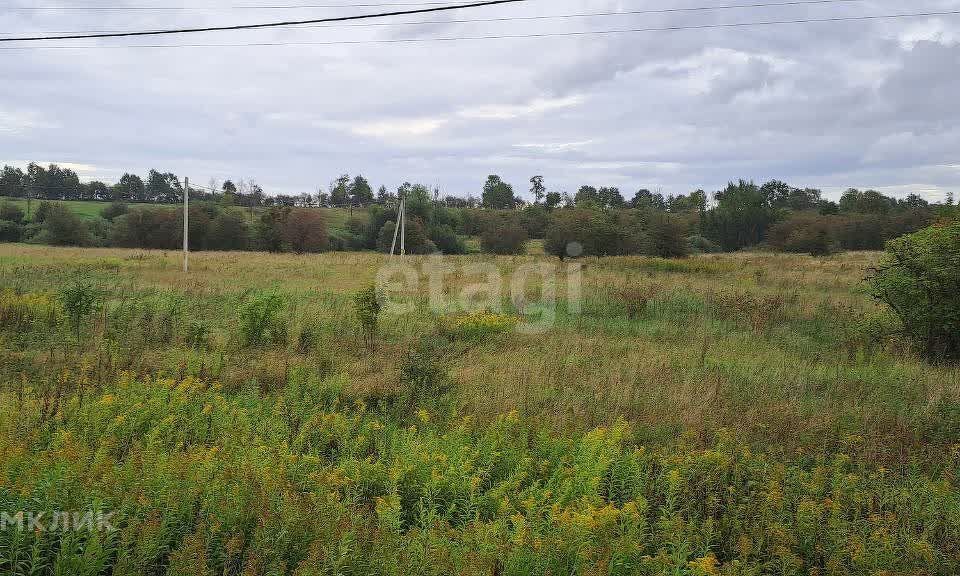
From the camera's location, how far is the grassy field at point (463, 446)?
3379 mm

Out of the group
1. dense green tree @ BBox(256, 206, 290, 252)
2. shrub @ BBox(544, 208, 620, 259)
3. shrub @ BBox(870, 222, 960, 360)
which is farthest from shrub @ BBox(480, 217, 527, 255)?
shrub @ BBox(870, 222, 960, 360)

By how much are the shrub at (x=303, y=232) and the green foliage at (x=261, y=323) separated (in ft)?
136

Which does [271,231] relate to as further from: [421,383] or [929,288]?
[929,288]

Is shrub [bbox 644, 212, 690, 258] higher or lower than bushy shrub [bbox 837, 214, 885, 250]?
lower

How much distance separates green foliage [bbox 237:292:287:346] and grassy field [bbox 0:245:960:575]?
0.13ft

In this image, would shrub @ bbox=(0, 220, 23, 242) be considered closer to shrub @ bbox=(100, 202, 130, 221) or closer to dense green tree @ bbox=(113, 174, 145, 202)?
shrub @ bbox=(100, 202, 130, 221)

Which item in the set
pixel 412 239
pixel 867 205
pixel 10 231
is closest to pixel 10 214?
pixel 10 231

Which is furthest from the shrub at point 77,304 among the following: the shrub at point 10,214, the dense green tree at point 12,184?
the dense green tree at point 12,184

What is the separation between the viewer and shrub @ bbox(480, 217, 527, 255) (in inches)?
2133

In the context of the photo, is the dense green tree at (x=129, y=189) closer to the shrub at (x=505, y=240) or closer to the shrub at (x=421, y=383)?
the shrub at (x=505, y=240)

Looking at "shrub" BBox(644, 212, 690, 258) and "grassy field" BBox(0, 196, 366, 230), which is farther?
"grassy field" BBox(0, 196, 366, 230)

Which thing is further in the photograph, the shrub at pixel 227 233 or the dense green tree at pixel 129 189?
the dense green tree at pixel 129 189

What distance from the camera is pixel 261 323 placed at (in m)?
9.70

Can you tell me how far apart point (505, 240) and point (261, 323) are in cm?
4555
